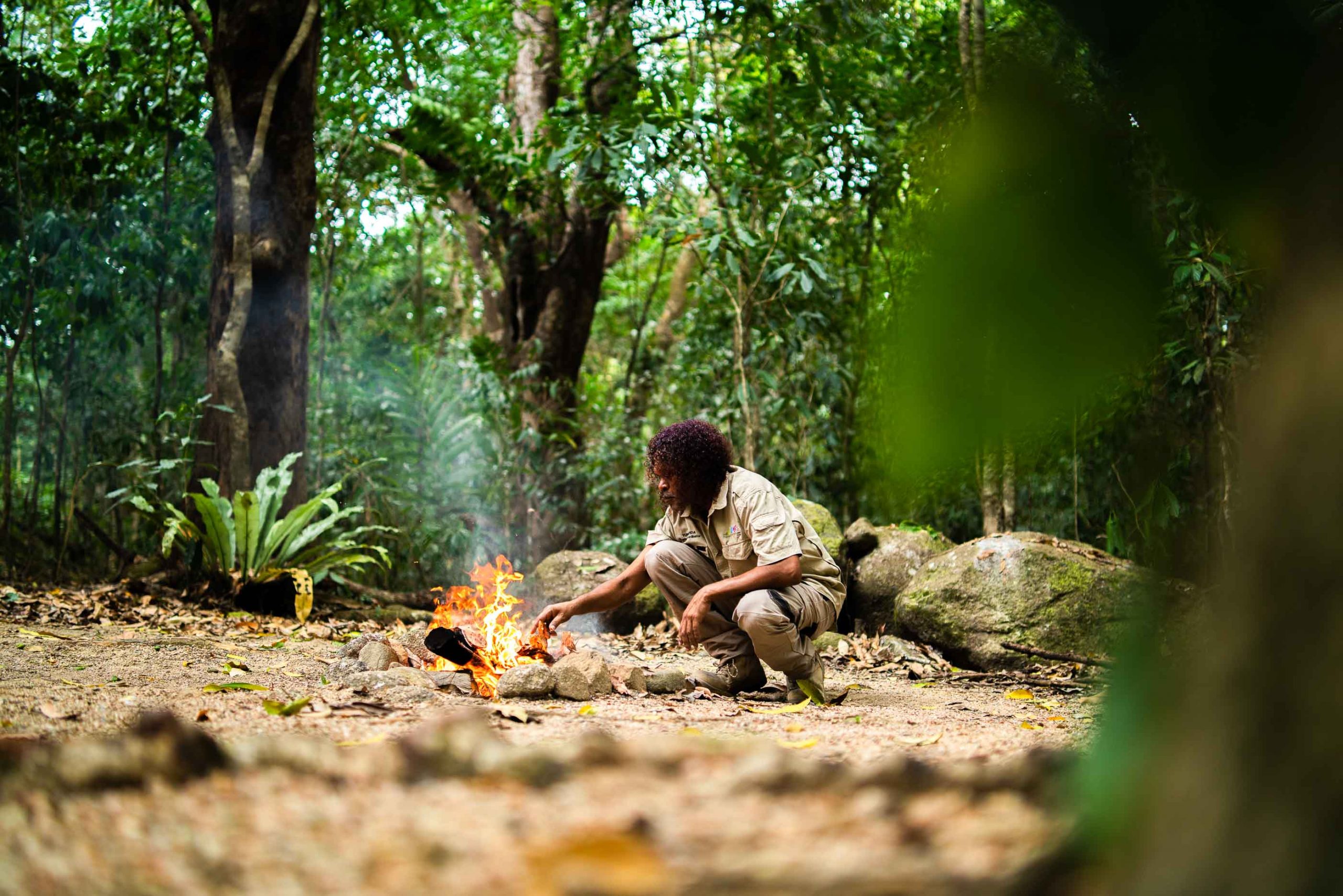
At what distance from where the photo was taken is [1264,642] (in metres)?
0.47

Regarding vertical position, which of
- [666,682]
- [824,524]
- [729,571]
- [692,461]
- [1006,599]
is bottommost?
[666,682]

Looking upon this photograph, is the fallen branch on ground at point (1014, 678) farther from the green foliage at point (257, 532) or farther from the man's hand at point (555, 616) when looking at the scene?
the green foliage at point (257, 532)

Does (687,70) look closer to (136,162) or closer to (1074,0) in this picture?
(136,162)

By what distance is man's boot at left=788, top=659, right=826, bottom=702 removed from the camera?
3.51 meters

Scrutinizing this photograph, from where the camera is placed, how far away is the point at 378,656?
12.3 ft

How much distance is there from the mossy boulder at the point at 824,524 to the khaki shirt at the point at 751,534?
1.81 m

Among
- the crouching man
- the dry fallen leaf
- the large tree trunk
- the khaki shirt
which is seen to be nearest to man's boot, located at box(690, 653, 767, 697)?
the crouching man

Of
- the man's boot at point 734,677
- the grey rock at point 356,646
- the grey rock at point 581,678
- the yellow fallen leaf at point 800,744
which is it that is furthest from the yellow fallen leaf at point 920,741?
the grey rock at point 356,646

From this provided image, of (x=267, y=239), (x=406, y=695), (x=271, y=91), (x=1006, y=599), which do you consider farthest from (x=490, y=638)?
(x=271, y=91)

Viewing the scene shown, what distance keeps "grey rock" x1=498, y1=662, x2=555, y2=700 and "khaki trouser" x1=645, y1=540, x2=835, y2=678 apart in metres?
0.53

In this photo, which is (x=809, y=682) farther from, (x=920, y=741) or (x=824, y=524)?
(x=824, y=524)

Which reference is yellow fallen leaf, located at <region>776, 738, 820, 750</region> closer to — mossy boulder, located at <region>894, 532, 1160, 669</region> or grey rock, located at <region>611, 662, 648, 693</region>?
grey rock, located at <region>611, 662, 648, 693</region>

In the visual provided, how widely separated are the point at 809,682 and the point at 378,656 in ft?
5.04

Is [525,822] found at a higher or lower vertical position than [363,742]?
higher
